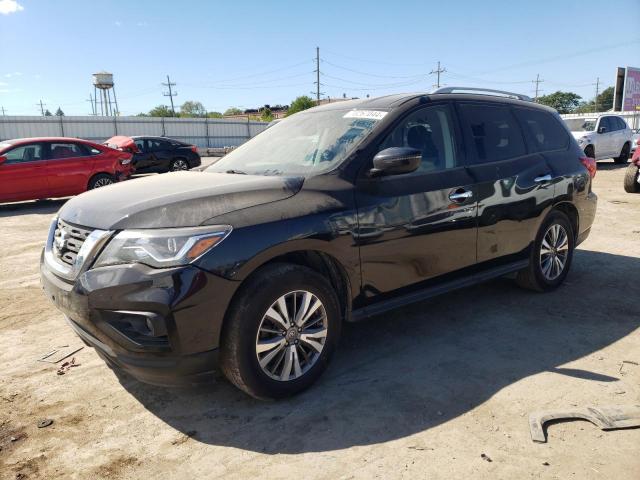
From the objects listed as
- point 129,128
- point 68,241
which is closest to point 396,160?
point 68,241

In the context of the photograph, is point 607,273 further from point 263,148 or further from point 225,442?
point 225,442

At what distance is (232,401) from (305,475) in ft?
2.73

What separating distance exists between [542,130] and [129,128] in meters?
33.8

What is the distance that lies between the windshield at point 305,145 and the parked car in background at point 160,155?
13.0m

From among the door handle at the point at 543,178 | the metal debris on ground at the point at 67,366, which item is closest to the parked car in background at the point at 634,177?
the door handle at the point at 543,178

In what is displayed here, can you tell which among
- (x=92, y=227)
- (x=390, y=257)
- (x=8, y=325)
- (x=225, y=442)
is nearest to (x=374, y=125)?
(x=390, y=257)

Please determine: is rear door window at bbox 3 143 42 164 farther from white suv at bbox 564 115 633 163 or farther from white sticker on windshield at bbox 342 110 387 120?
white suv at bbox 564 115 633 163

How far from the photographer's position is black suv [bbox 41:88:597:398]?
2635 millimetres

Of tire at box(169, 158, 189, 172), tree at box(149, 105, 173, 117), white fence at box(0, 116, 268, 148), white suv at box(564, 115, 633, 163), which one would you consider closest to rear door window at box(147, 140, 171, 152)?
tire at box(169, 158, 189, 172)

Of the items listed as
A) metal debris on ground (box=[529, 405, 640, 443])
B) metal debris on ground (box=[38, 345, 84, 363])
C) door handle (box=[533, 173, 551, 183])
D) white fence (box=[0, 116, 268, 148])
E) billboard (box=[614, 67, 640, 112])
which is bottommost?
metal debris on ground (box=[529, 405, 640, 443])

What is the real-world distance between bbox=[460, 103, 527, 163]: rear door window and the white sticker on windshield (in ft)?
2.80

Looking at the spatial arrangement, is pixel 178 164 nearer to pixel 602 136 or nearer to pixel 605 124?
pixel 602 136

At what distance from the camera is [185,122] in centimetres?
3791

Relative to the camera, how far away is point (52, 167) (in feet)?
35.6
